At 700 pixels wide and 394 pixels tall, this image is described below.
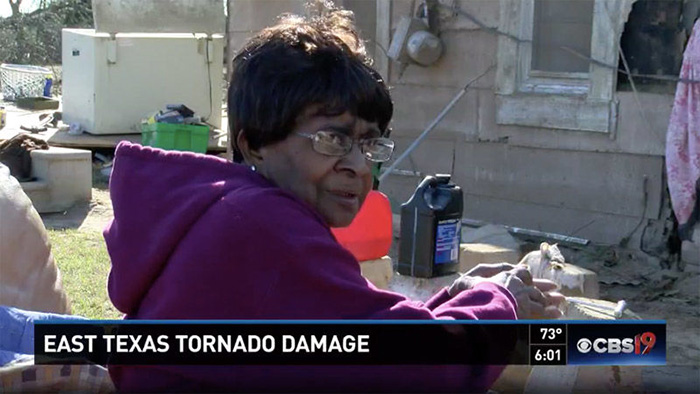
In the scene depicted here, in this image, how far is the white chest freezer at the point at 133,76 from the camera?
12.4 metres

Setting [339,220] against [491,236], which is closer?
[339,220]

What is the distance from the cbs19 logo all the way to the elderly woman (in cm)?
27

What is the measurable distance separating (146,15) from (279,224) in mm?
11142

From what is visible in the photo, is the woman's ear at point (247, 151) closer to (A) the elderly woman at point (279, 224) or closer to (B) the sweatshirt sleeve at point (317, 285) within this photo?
(A) the elderly woman at point (279, 224)

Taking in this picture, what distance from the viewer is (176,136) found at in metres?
11.0

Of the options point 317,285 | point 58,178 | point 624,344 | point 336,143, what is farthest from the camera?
point 58,178

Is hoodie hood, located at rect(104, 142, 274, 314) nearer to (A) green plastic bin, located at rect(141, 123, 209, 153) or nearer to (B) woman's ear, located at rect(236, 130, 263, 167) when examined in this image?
(B) woman's ear, located at rect(236, 130, 263, 167)

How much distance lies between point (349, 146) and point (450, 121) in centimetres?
643

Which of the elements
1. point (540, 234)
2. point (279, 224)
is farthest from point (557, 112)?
point (279, 224)

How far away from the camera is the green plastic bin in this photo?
10.9 meters

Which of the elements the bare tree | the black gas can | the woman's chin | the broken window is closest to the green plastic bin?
the broken window

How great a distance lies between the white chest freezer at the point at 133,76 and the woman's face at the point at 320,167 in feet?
35.6

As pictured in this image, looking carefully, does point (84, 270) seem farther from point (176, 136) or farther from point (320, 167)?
point (320, 167)

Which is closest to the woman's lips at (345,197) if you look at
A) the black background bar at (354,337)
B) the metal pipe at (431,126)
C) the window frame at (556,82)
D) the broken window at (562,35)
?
the black background bar at (354,337)
